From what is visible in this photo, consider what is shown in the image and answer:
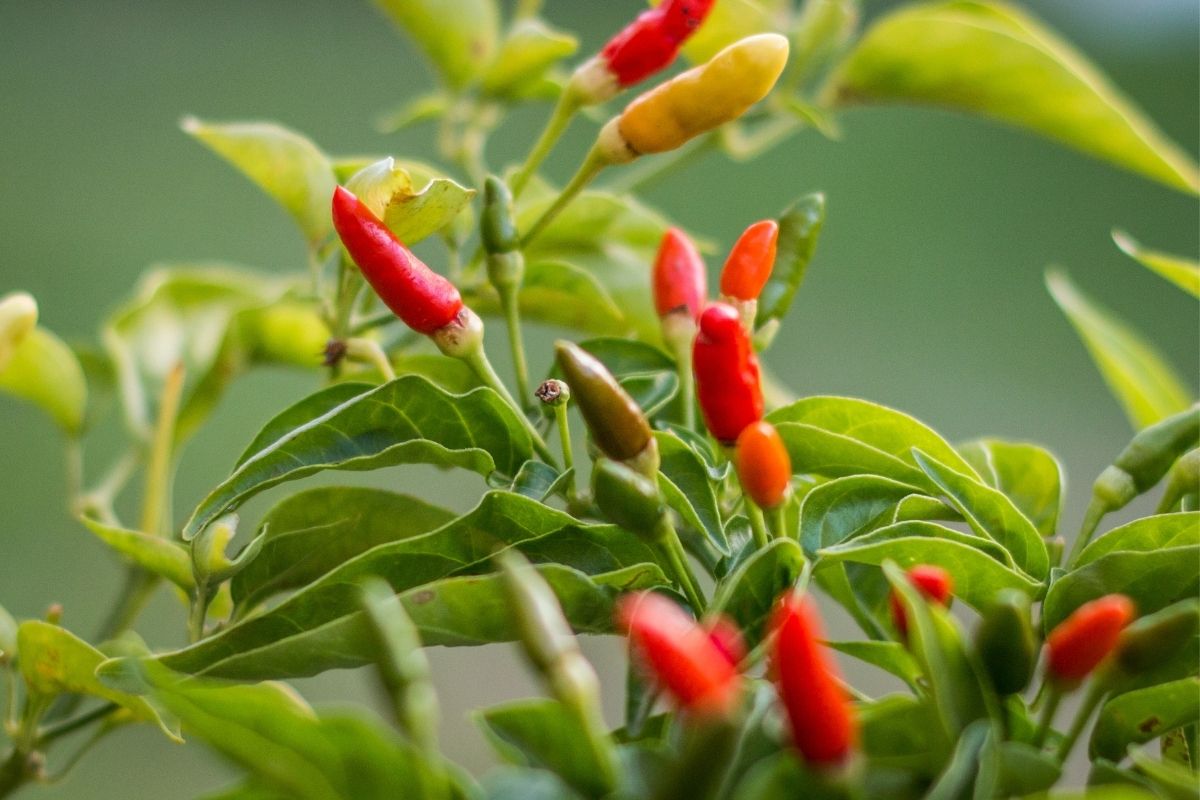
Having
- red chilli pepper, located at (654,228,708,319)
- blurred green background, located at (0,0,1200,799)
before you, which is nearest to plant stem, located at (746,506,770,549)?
red chilli pepper, located at (654,228,708,319)

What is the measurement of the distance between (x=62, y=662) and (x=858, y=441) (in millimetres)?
265

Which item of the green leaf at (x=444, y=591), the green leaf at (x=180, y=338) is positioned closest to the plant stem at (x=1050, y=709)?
the green leaf at (x=444, y=591)

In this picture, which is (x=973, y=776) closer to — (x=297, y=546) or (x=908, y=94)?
(x=297, y=546)

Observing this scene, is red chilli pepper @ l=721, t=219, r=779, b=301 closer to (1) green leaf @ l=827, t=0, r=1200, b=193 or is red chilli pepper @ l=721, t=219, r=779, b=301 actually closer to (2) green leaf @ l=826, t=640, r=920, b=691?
(2) green leaf @ l=826, t=640, r=920, b=691

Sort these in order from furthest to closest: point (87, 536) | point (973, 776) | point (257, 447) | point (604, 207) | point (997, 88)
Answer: point (87, 536), point (997, 88), point (604, 207), point (257, 447), point (973, 776)

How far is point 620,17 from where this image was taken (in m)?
2.58

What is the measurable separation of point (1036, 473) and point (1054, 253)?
2.25m

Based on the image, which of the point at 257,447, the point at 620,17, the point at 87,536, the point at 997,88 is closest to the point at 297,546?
the point at 257,447

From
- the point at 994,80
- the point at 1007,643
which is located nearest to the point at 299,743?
the point at 1007,643

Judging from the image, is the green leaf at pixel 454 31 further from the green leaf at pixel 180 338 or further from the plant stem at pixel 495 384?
the plant stem at pixel 495 384

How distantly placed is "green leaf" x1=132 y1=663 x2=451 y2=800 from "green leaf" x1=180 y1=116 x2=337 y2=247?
0.86 feet

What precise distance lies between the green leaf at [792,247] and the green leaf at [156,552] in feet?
0.71

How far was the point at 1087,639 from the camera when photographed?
0.27 meters

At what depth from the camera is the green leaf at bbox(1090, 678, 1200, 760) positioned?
313mm
